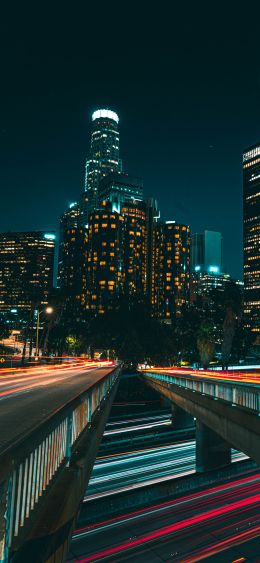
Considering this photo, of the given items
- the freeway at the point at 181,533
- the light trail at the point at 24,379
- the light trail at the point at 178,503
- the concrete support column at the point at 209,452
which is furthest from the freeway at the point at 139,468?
the light trail at the point at 24,379

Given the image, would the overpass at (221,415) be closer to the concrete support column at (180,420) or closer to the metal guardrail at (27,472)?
the metal guardrail at (27,472)

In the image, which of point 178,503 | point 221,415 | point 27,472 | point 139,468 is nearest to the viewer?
point 27,472

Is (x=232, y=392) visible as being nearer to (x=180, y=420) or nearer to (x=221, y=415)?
(x=221, y=415)

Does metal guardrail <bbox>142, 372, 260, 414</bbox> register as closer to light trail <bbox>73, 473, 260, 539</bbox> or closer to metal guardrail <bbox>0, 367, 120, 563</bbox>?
light trail <bbox>73, 473, 260, 539</bbox>

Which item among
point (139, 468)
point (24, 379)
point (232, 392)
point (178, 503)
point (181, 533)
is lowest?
point (139, 468)

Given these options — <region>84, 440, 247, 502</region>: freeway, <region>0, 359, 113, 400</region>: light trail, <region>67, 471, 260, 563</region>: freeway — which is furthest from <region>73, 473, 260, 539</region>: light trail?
<region>0, 359, 113, 400</region>: light trail

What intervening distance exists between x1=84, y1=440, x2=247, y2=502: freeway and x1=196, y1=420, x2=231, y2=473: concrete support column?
129 cm

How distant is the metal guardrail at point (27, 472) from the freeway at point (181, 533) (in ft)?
49.9

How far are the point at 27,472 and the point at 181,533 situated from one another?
2059 centimetres

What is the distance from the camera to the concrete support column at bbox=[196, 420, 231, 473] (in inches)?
1411

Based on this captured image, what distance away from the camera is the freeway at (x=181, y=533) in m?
20.7

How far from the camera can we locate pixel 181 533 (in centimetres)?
2292

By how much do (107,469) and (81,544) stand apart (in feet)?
53.7

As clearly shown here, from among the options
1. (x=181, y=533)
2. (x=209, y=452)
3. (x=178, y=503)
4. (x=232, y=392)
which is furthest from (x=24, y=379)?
(x=232, y=392)
